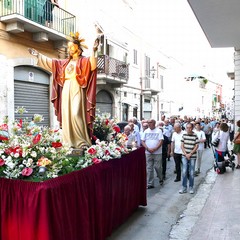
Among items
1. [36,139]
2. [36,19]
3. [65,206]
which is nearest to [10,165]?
[36,139]

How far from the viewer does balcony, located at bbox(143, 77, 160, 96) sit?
81.0ft

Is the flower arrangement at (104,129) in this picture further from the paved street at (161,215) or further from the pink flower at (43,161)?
the pink flower at (43,161)

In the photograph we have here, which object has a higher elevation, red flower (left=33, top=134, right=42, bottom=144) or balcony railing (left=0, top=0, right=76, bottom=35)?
balcony railing (left=0, top=0, right=76, bottom=35)

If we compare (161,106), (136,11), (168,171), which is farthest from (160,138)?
(161,106)

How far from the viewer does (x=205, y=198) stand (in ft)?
23.5

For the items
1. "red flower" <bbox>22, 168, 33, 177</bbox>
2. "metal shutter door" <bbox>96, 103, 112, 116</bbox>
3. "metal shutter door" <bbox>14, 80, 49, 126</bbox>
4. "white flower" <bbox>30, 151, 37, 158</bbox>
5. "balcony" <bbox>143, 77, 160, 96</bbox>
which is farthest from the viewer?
"balcony" <bbox>143, 77, 160, 96</bbox>

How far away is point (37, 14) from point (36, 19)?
0.20 m

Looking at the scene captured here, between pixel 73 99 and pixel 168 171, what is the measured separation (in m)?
6.26

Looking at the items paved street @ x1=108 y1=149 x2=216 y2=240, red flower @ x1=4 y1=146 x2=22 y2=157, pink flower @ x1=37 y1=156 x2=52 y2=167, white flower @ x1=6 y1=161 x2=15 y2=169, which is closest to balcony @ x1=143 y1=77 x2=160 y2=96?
paved street @ x1=108 y1=149 x2=216 y2=240

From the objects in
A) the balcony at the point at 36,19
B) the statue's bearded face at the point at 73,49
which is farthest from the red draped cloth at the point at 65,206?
the balcony at the point at 36,19

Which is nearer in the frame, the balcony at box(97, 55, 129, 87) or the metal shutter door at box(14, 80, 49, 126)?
the metal shutter door at box(14, 80, 49, 126)

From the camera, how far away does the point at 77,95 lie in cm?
521

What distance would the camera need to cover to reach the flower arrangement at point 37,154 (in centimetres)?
377

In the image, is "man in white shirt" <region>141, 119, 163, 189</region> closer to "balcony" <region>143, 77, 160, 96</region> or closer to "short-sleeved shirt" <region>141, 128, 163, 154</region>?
"short-sleeved shirt" <region>141, 128, 163, 154</region>
